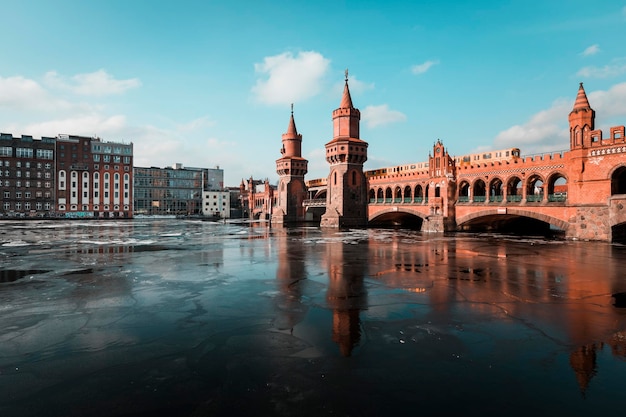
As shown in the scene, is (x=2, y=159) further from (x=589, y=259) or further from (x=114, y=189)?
(x=589, y=259)

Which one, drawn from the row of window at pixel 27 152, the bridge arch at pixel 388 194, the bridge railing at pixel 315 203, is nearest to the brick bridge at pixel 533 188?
the bridge arch at pixel 388 194

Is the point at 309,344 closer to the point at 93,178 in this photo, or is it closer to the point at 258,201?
the point at 258,201

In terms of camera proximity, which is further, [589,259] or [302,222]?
[302,222]

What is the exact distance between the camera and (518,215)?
4003 cm

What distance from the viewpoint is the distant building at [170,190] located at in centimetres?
12525

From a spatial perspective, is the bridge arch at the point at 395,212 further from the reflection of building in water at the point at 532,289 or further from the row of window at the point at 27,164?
the row of window at the point at 27,164

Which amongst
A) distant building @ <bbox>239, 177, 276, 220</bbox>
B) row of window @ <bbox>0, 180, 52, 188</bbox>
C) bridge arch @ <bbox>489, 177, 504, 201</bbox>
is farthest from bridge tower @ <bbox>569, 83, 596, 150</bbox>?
row of window @ <bbox>0, 180, 52, 188</bbox>

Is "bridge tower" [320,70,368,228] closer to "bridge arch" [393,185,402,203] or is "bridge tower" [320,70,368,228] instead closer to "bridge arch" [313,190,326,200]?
"bridge arch" [393,185,402,203]

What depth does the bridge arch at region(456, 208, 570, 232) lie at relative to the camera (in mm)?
34606

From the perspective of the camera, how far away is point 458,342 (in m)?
6.89

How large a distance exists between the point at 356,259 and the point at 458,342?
37.9 feet

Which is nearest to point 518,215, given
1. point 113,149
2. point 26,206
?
point 113,149

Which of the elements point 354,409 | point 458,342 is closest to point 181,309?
point 354,409

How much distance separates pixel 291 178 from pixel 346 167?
1756cm
